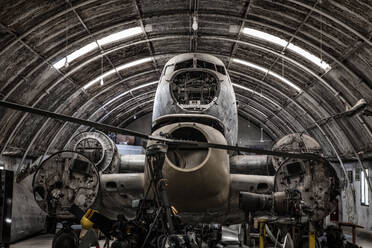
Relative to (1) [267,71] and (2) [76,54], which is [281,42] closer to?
(1) [267,71]

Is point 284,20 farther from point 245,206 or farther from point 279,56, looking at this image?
point 245,206

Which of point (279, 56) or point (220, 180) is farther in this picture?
point (279, 56)

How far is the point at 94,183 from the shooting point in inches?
332

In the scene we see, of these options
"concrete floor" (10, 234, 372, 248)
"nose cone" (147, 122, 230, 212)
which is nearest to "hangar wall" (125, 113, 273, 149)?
"concrete floor" (10, 234, 372, 248)

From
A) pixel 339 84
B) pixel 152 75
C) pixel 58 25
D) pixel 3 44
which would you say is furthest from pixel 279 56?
pixel 3 44

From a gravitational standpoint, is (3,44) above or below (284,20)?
below

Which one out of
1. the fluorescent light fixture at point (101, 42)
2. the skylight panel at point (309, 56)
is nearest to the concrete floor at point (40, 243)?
the skylight panel at point (309, 56)

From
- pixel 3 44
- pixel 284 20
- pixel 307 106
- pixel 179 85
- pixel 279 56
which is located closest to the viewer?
pixel 179 85

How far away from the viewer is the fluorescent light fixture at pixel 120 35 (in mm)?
16312

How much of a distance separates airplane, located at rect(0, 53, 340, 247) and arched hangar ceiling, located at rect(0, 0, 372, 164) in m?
4.78

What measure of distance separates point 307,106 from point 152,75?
9.45 meters

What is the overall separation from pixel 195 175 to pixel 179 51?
46.3 feet

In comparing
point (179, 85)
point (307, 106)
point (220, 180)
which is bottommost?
point (220, 180)

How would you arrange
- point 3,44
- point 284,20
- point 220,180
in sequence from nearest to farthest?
point 220,180
point 3,44
point 284,20
